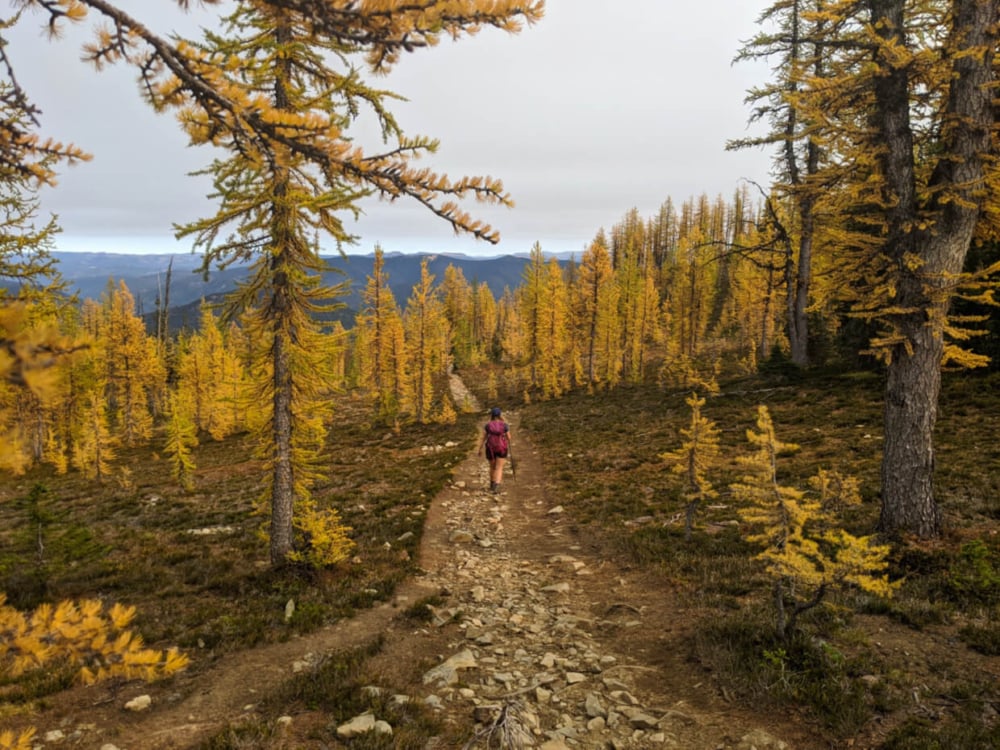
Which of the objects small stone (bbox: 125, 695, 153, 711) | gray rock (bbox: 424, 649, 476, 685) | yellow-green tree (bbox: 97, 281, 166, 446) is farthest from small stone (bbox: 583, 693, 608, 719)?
yellow-green tree (bbox: 97, 281, 166, 446)

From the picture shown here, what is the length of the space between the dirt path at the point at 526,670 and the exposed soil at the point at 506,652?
0.02 meters

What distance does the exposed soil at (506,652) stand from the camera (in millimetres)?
4820

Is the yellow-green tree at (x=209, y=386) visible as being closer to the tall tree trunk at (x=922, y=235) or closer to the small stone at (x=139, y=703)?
the small stone at (x=139, y=703)

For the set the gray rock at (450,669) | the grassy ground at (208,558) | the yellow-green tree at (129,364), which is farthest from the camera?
the yellow-green tree at (129,364)

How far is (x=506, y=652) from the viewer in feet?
21.1

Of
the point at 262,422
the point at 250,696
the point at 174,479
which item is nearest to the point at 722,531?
the point at 250,696

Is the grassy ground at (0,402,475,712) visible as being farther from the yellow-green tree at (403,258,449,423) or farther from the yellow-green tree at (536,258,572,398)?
the yellow-green tree at (536,258,572,398)

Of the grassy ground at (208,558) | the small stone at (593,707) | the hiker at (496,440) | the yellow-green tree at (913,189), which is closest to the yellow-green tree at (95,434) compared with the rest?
the grassy ground at (208,558)

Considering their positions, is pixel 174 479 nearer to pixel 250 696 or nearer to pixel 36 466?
pixel 36 466

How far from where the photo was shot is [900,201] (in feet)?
24.7

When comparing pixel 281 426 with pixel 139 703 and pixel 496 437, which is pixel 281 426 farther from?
pixel 496 437

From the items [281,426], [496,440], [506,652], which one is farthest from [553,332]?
[506,652]

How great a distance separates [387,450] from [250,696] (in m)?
21.5

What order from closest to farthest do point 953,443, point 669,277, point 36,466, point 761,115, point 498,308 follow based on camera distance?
point 953,443 < point 761,115 < point 36,466 < point 669,277 < point 498,308
